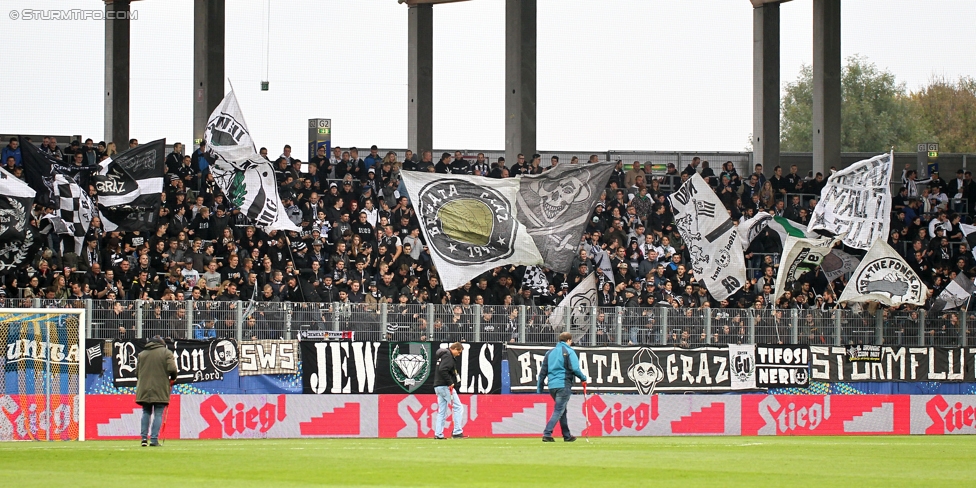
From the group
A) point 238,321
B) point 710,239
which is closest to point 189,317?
point 238,321

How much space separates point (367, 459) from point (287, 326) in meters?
10.5

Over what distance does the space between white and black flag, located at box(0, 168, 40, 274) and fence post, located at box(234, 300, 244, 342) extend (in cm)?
427

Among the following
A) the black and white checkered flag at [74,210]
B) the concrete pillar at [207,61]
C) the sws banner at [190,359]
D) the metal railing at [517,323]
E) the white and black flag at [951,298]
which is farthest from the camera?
the concrete pillar at [207,61]

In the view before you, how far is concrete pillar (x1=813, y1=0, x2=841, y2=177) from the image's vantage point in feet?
141

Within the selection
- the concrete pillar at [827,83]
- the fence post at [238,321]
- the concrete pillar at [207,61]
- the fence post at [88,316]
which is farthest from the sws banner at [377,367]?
the concrete pillar at [827,83]

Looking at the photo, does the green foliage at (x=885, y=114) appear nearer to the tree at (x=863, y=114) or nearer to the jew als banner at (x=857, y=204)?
the tree at (x=863, y=114)

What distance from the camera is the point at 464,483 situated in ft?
50.0

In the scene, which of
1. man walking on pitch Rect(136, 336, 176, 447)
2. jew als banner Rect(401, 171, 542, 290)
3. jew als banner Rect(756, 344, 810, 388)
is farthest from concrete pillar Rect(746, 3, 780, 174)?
man walking on pitch Rect(136, 336, 176, 447)

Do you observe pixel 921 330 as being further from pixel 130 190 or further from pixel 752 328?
pixel 130 190

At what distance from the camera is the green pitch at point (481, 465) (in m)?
15.7

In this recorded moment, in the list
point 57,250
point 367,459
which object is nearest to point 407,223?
point 57,250

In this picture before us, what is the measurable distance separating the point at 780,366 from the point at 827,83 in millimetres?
12812

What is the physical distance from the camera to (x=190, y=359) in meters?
28.8

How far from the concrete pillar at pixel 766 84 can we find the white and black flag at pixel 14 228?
23.6 m
